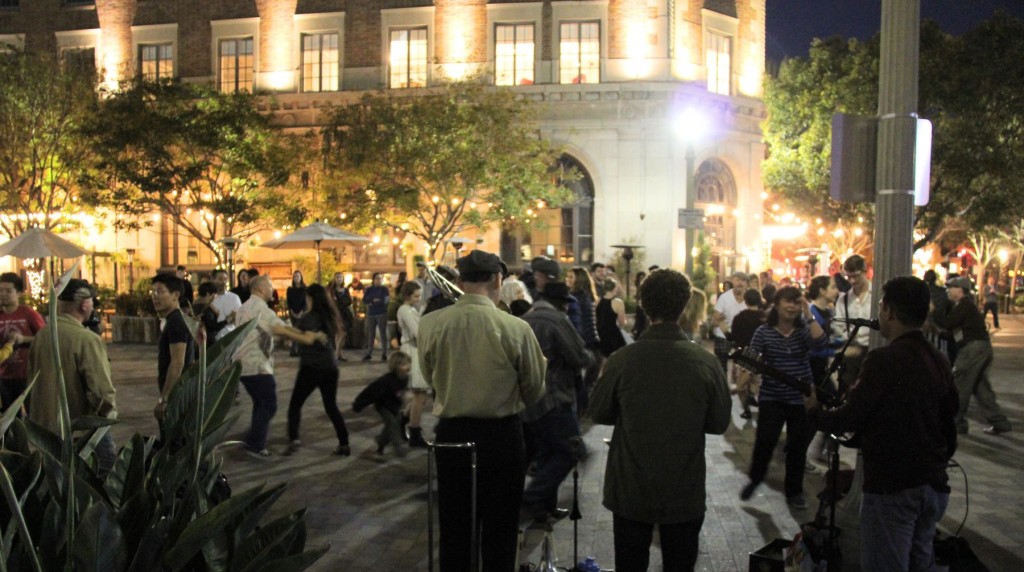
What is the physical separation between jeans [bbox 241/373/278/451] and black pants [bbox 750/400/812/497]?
473 cm

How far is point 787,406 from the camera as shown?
293 inches

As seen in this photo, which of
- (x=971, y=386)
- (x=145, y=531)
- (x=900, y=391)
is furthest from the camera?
(x=971, y=386)

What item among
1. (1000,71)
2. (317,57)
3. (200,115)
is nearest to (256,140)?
(200,115)

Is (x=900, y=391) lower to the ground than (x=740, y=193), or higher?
lower

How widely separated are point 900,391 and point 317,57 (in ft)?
106

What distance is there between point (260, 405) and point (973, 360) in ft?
26.7

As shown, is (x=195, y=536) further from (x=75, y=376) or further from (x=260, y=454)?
(x=260, y=454)

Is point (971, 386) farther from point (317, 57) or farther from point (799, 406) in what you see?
point (317, 57)

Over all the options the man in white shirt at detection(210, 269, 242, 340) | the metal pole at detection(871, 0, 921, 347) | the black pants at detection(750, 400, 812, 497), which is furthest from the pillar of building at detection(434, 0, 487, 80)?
the metal pole at detection(871, 0, 921, 347)

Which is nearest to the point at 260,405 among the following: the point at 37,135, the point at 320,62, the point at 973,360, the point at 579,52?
the point at 973,360

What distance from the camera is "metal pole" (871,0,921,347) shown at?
6.06 meters

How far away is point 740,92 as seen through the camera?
111 feet

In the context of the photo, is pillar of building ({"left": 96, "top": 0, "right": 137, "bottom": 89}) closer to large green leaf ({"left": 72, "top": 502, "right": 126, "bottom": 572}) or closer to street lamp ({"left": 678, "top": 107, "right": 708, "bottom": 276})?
street lamp ({"left": 678, "top": 107, "right": 708, "bottom": 276})

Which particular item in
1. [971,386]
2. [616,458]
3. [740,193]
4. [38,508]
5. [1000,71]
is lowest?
[971,386]
